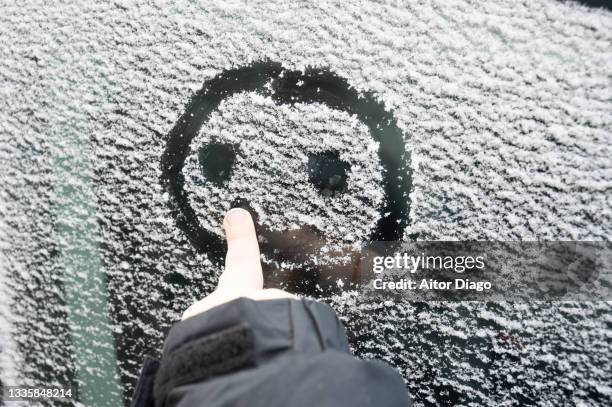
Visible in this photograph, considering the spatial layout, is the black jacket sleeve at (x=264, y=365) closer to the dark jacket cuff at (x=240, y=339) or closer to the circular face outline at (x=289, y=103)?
the dark jacket cuff at (x=240, y=339)

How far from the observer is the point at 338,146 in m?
0.70

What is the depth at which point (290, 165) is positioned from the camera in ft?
2.32

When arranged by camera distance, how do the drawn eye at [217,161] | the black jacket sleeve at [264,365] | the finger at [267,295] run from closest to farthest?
the black jacket sleeve at [264,365], the finger at [267,295], the drawn eye at [217,161]

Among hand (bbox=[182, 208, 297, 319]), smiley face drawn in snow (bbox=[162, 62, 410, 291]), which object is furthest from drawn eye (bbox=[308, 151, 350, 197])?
hand (bbox=[182, 208, 297, 319])

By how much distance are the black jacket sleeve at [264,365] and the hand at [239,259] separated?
0.32 ft

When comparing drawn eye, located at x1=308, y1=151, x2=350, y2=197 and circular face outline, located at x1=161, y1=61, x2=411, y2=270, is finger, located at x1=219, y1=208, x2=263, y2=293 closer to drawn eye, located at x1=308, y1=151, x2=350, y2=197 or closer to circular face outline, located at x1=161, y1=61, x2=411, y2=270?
circular face outline, located at x1=161, y1=61, x2=411, y2=270

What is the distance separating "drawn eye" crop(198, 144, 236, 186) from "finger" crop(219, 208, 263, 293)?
63 mm

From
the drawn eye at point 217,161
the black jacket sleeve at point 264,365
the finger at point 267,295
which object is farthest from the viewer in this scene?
the drawn eye at point 217,161

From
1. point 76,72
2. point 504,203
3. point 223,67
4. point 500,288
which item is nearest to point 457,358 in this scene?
point 500,288

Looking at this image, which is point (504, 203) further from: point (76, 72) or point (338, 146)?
point (76, 72)

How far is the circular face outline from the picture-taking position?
0.70 meters

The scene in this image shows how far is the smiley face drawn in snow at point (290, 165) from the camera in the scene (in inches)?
27.6

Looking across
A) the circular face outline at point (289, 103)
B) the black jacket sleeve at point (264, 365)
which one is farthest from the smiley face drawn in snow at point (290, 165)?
the black jacket sleeve at point (264, 365)

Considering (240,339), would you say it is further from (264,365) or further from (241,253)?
(241,253)
